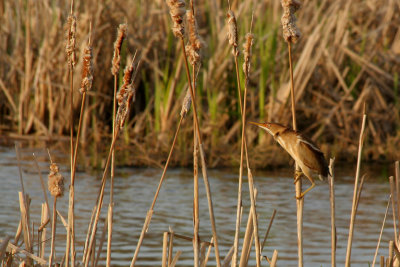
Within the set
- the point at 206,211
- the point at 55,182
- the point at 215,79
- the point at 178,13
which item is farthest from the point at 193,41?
the point at 215,79

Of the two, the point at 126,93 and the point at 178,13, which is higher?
the point at 178,13

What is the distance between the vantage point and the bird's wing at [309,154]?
3365mm

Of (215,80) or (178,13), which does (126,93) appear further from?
(215,80)

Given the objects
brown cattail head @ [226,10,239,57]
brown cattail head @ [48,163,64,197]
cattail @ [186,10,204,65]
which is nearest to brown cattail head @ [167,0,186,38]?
cattail @ [186,10,204,65]

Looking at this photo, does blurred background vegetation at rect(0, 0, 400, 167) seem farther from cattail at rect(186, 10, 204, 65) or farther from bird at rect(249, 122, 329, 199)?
cattail at rect(186, 10, 204, 65)

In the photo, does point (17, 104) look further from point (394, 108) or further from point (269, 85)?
point (394, 108)

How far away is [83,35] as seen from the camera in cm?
988

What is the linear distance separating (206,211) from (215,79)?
275 cm

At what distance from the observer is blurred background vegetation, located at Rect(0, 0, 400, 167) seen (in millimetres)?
9398

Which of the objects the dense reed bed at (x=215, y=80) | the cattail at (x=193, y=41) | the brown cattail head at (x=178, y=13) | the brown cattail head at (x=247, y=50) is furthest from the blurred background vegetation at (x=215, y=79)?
the brown cattail head at (x=178, y=13)

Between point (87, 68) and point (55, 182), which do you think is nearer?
point (87, 68)

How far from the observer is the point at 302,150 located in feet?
11.1

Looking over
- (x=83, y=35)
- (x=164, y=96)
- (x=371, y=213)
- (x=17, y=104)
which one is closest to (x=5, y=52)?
(x=17, y=104)

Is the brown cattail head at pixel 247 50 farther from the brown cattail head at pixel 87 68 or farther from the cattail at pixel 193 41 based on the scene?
the brown cattail head at pixel 87 68
